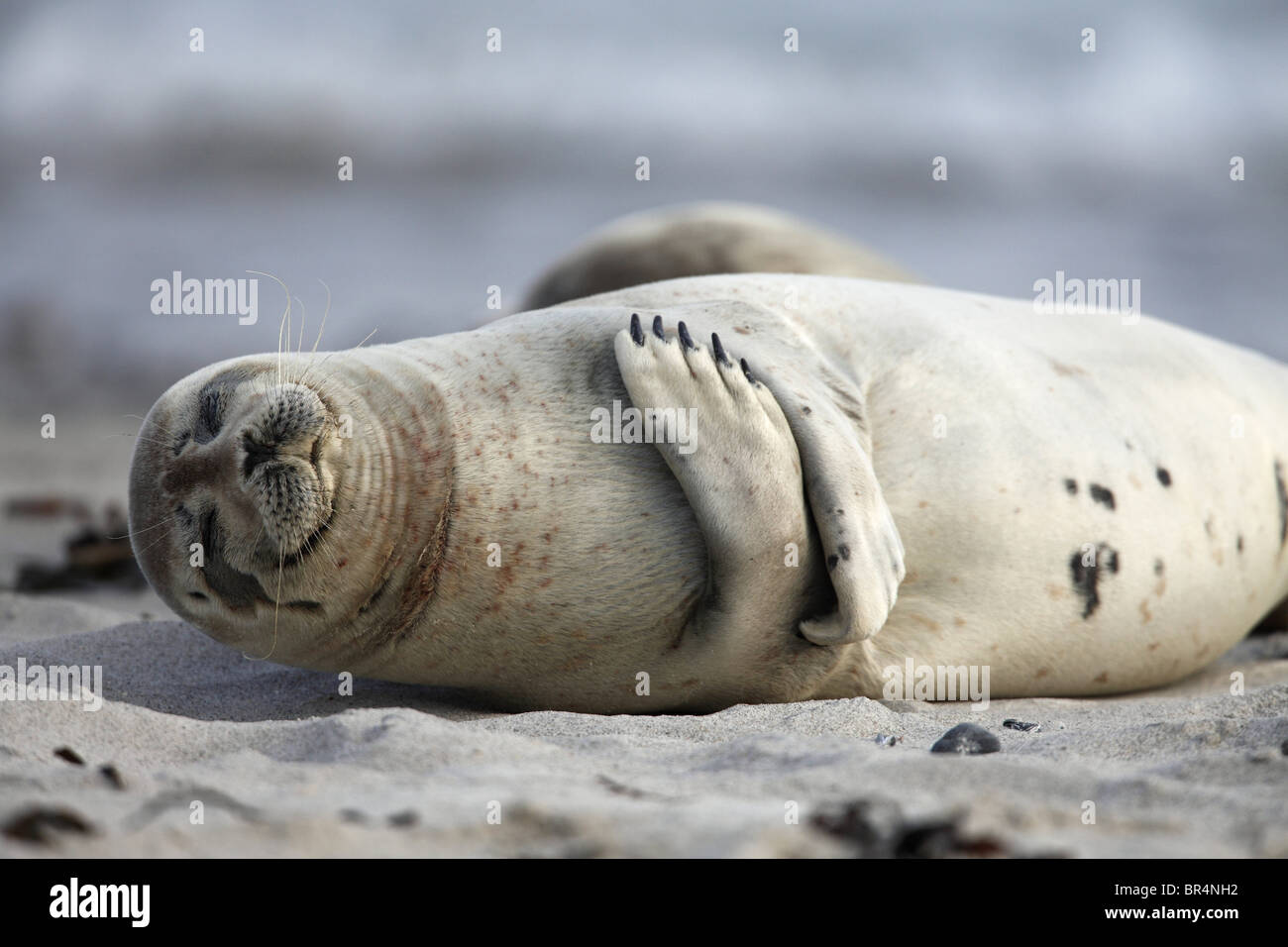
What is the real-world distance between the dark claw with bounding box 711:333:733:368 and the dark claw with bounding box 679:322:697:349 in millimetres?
→ 43

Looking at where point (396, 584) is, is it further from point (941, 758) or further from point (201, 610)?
point (941, 758)

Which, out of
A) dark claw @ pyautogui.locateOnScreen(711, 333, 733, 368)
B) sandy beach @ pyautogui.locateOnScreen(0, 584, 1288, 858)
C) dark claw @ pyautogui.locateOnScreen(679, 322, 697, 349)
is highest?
dark claw @ pyautogui.locateOnScreen(679, 322, 697, 349)

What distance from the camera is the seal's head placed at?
2.63 meters

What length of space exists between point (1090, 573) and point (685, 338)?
3.73 feet

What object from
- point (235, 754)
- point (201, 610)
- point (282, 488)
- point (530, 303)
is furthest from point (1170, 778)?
point (530, 303)

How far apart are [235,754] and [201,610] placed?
676 mm

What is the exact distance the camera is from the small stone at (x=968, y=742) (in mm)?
2369

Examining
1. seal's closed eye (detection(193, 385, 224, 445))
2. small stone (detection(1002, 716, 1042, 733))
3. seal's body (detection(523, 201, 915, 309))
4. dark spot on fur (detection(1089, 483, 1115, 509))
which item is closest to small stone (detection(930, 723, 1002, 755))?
small stone (detection(1002, 716, 1042, 733))

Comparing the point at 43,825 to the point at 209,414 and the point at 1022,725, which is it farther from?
the point at 1022,725

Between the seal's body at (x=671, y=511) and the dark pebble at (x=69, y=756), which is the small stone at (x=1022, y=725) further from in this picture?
the dark pebble at (x=69, y=756)

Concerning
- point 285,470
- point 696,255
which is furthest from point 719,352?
point 696,255

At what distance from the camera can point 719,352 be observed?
291cm

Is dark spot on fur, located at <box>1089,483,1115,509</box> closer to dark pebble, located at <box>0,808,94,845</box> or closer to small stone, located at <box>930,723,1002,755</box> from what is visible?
small stone, located at <box>930,723,1002,755</box>
